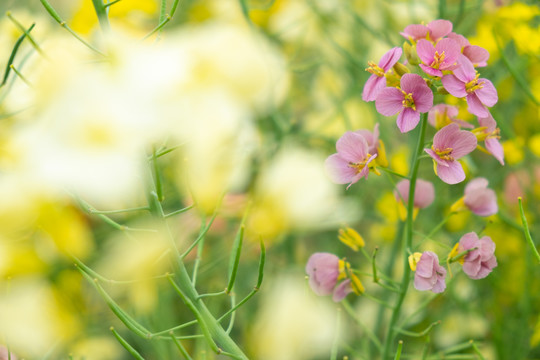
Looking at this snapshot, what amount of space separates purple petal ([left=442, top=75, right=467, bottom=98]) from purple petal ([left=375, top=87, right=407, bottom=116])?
0.10 ft

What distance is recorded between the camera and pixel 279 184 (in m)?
0.66

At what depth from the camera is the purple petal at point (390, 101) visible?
14.3 inches

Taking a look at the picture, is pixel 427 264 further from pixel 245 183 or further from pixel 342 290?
pixel 245 183

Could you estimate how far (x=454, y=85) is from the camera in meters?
0.36

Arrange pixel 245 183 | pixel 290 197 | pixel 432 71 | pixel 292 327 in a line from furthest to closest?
pixel 245 183 < pixel 290 197 < pixel 292 327 < pixel 432 71

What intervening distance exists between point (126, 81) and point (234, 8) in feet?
1.96

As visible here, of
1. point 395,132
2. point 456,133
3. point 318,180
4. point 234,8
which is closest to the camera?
point 456,133

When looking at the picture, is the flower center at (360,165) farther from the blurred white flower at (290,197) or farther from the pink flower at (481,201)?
the blurred white flower at (290,197)

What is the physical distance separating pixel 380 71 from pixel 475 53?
0.23 ft

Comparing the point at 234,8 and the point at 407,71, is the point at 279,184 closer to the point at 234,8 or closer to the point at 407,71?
the point at 407,71

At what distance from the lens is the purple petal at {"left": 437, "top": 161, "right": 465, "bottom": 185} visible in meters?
0.36

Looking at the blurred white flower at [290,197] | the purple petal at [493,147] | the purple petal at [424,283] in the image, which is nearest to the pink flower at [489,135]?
the purple petal at [493,147]

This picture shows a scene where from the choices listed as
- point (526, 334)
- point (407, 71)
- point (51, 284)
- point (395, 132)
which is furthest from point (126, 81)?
point (395, 132)

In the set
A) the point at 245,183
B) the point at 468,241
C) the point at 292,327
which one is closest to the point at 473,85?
the point at 468,241
